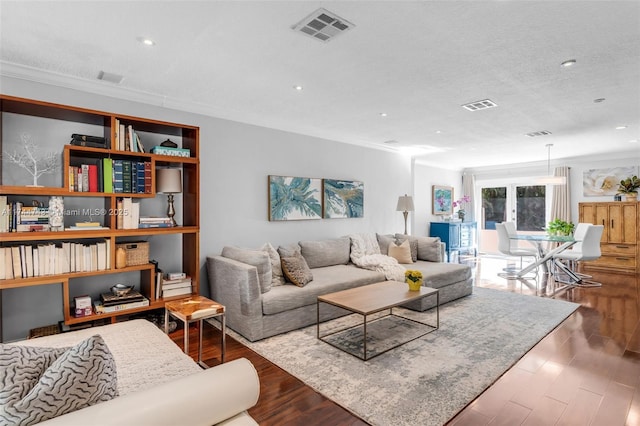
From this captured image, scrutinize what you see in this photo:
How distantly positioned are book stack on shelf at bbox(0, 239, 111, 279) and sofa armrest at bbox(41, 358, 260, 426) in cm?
237

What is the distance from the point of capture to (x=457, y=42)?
2.42 metres

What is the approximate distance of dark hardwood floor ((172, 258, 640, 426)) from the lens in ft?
6.71

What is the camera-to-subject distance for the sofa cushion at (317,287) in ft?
10.7

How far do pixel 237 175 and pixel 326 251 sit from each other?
5.26 ft

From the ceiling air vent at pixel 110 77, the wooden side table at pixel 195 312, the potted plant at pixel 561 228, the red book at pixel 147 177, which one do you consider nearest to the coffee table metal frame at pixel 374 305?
the wooden side table at pixel 195 312

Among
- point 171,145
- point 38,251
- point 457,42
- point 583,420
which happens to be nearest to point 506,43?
point 457,42

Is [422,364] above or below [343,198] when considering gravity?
below

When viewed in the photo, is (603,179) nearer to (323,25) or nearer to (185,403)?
(323,25)

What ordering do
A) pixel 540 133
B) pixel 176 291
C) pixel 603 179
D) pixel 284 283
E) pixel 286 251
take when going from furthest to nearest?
pixel 603 179
pixel 540 133
pixel 286 251
pixel 284 283
pixel 176 291

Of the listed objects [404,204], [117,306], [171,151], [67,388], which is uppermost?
[171,151]

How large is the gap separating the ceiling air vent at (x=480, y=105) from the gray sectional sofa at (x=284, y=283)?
6.80 feet

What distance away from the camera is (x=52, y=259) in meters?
2.81

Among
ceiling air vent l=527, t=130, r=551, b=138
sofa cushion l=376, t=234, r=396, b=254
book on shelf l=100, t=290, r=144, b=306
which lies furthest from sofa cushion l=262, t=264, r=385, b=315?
ceiling air vent l=527, t=130, r=551, b=138

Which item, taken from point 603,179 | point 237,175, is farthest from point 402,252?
point 603,179
